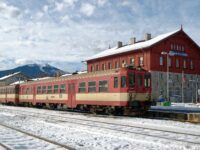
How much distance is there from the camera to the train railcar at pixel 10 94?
139 ft

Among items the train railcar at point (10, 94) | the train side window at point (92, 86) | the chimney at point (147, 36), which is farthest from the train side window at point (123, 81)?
the chimney at point (147, 36)

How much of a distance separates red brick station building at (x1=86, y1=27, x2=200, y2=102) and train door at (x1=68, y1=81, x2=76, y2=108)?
24392 millimetres

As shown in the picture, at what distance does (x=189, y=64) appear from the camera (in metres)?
60.4

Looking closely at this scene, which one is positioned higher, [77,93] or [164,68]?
[164,68]

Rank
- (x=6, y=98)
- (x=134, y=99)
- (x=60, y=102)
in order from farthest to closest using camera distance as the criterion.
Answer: (x=6, y=98) → (x=60, y=102) → (x=134, y=99)

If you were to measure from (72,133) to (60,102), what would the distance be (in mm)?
16456

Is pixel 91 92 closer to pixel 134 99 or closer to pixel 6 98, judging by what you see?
pixel 134 99

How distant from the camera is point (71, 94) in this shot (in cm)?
2720

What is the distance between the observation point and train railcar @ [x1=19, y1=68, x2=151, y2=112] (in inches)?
830

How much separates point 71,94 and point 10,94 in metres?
20.0

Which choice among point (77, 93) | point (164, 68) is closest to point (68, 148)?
point (77, 93)

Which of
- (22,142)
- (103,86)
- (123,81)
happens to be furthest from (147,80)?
(22,142)

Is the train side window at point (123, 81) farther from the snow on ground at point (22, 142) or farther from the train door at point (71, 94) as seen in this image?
the snow on ground at point (22, 142)

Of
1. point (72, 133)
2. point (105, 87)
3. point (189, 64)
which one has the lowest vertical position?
point (72, 133)
